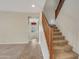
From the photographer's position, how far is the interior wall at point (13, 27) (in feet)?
29.3

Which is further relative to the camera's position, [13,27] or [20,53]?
[13,27]

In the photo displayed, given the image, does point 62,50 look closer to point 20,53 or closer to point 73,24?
point 73,24

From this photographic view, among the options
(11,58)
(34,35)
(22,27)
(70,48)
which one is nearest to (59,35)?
(70,48)

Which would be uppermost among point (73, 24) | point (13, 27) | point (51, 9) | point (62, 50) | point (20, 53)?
point (51, 9)

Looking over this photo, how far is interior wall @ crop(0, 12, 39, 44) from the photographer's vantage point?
895cm

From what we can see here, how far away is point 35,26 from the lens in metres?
12.2

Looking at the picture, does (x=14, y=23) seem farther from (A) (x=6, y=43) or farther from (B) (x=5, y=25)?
(A) (x=6, y=43)

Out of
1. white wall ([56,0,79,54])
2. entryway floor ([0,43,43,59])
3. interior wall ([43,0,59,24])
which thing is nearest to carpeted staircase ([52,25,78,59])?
white wall ([56,0,79,54])

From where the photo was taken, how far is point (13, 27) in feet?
29.7

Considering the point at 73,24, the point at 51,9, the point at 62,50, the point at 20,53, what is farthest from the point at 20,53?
the point at 51,9

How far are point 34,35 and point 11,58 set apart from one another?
725 centimetres

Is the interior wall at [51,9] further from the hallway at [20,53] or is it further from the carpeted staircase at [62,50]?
the carpeted staircase at [62,50]

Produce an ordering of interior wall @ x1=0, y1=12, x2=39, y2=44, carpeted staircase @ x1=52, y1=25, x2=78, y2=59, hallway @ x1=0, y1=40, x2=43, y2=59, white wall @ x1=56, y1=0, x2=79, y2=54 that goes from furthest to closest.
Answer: interior wall @ x1=0, y1=12, x2=39, y2=44, hallway @ x1=0, y1=40, x2=43, y2=59, white wall @ x1=56, y1=0, x2=79, y2=54, carpeted staircase @ x1=52, y1=25, x2=78, y2=59

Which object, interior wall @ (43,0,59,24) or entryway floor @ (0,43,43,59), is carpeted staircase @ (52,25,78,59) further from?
interior wall @ (43,0,59,24)
